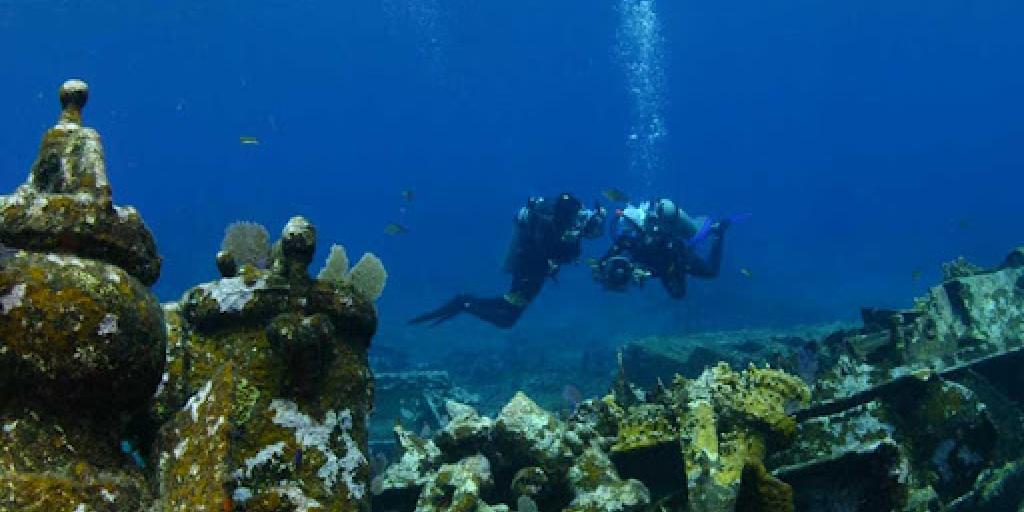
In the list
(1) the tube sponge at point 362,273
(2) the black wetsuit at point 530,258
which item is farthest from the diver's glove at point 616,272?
(1) the tube sponge at point 362,273

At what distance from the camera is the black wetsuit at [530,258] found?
489 inches

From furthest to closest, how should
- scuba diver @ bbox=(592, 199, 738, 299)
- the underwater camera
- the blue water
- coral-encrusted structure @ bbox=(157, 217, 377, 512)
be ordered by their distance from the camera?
the blue water < scuba diver @ bbox=(592, 199, 738, 299) < the underwater camera < coral-encrusted structure @ bbox=(157, 217, 377, 512)

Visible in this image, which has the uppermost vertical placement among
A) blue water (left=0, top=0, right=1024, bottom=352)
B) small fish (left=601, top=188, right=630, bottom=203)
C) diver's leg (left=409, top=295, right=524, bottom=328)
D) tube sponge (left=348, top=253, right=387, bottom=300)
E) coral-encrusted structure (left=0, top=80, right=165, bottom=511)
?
blue water (left=0, top=0, right=1024, bottom=352)

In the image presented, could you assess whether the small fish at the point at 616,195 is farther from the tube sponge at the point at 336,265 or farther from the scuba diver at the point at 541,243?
the tube sponge at the point at 336,265

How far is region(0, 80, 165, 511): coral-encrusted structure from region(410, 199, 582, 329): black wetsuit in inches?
395

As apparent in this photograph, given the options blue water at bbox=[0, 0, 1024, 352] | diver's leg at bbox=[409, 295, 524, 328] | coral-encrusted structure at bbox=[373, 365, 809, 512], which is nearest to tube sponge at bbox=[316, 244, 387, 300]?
coral-encrusted structure at bbox=[373, 365, 809, 512]

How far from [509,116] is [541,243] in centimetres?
15653

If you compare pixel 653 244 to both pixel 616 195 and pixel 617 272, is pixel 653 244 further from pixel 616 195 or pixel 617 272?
pixel 616 195

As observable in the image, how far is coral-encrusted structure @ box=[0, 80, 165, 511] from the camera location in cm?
211

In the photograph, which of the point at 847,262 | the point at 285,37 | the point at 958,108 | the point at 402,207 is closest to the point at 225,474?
the point at 847,262

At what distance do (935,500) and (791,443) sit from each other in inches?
36.5

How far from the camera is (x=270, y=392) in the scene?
2.92 meters

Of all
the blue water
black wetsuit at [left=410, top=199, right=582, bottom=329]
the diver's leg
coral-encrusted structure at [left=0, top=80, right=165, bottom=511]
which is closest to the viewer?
coral-encrusted structure at [left=0, top=80, right=165, bottom=511]

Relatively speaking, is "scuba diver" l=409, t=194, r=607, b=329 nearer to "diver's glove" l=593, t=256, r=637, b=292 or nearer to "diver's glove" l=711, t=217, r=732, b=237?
"diver's glove" l=593, t=256, r=637, b=292
